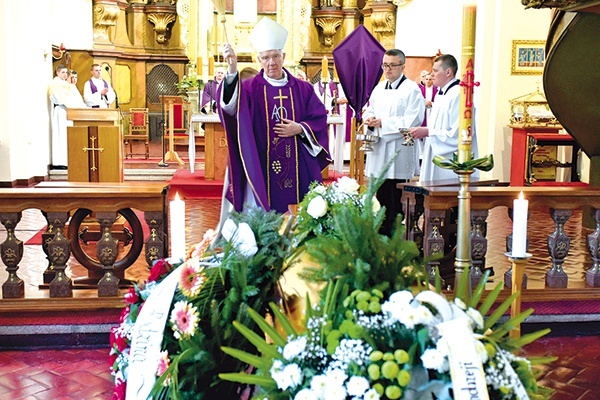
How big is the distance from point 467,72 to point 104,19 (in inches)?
633

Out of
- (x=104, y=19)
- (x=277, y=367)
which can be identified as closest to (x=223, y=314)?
(x=277, y=367)

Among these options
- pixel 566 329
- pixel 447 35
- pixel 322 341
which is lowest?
pixel 566 329

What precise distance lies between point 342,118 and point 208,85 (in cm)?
236

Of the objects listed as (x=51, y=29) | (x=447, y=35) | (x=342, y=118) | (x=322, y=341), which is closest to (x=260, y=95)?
(x=322, y=341)

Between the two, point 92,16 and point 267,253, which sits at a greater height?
point 92,16

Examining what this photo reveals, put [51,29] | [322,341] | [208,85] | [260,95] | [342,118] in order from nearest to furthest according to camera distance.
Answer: [322,341]
[260,95]
[342,118]
[208,85]
[51,29]

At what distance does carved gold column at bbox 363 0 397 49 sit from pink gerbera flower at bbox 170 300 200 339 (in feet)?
46.1

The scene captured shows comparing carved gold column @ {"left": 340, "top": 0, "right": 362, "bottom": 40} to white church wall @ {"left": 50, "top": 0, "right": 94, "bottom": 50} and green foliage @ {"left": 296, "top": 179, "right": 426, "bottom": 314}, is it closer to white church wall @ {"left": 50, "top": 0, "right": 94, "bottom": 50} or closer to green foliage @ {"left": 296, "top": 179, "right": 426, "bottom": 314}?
white church wall @ {"left": 50, "top": 0, "right": 94, "bottom": 50}

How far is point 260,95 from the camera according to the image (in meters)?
5.13

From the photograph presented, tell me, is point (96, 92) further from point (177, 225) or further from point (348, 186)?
point (177, 225)

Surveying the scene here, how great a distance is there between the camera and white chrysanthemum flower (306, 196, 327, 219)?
2.52m

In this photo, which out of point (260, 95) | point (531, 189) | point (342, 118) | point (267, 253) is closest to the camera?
point (267, 253)

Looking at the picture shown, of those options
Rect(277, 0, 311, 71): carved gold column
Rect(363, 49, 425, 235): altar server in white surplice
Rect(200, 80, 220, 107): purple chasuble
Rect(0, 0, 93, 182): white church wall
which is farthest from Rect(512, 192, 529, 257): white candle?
Rect(277, 0, 311, 71): carved gold column

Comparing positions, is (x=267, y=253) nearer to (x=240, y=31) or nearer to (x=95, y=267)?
(x=95, y=267)
